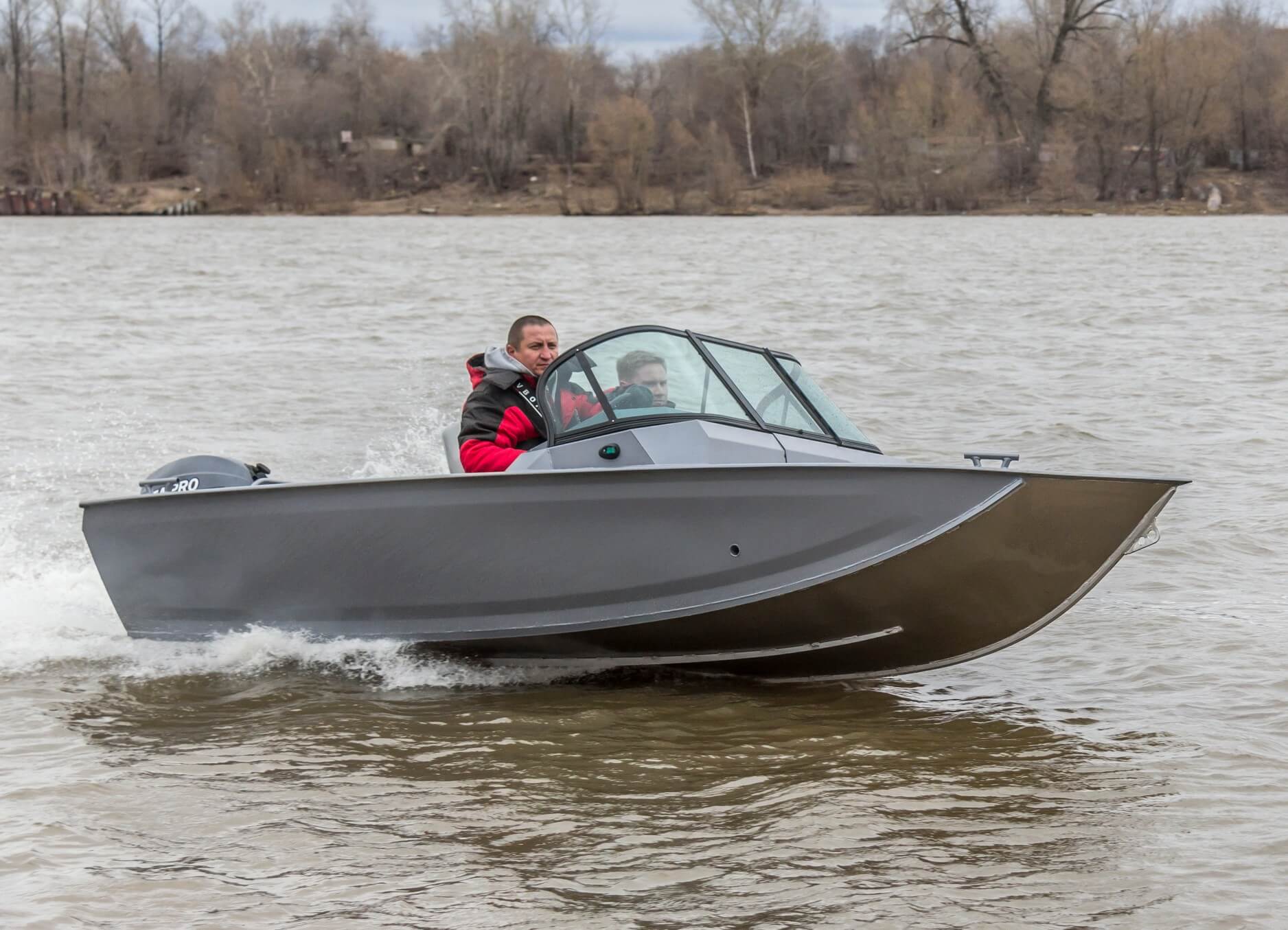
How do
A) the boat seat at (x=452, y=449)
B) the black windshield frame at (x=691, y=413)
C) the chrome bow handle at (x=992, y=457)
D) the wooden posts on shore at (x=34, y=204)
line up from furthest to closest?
the wooden posts on shore at (x=34, y=204), the boat seat at (x=452, y=449), the black windshield frame at (x=691, y=413), the chrome bow handle at (x=992, y=457)

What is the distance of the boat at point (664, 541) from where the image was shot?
5.54 metres

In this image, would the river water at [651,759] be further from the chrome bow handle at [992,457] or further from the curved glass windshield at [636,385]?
the chrome bow handle at [992,457]

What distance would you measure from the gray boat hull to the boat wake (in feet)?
0.32

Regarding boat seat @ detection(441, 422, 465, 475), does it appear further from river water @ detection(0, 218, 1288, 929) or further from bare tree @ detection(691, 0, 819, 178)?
bare tree @ detection(691, 0, 819, 178)

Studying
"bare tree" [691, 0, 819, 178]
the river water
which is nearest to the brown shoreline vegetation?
"bare tree" [691, 0, 819, 178]

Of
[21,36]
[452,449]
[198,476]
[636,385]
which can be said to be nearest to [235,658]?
[198,476]

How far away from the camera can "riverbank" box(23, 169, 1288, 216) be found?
60.5 metres

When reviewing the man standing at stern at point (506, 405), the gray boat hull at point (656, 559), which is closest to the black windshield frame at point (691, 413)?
the man standing at stern at point (506, 405)

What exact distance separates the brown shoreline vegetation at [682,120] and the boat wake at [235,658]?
5715 cm

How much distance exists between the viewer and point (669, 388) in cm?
612

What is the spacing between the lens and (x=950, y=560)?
220 inches

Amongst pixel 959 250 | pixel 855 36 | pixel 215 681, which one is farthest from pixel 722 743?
pixel 855 36

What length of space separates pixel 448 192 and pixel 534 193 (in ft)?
15.3

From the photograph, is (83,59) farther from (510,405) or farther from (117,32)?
(510,405)
